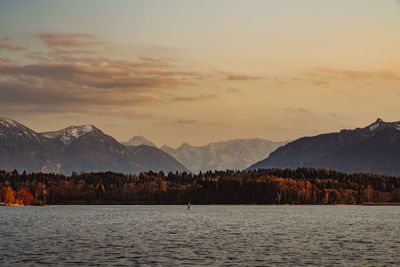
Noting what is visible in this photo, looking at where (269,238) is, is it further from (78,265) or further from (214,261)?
(78,265)

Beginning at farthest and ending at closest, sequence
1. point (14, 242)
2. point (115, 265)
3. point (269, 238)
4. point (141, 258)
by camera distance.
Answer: point (269, 238), point (14, 242), point (141, 258), point (115, 265)

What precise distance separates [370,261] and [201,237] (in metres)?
41.9

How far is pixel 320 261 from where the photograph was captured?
7488cm

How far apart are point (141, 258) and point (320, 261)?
22558 millimetres

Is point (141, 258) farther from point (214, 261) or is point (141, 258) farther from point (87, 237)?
point (87, 237)

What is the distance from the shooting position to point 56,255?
81.4 meters

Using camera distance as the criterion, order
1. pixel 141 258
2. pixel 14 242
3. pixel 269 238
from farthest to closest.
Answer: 1. pixel 269 238
2. pixel 14 242
3. pixel 141 258

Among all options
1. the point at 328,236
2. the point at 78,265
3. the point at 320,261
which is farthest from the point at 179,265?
the point at 328,236

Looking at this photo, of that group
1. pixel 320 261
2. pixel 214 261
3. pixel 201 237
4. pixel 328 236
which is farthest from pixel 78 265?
pixel 328 236

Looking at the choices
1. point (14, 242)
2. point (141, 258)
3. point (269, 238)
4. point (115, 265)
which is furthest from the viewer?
point (269, 238)

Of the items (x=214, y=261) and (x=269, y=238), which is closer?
(x=214, y=261)

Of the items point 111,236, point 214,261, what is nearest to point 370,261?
point 214,261

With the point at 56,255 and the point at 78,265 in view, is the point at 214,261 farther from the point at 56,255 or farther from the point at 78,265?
the point at 56,255

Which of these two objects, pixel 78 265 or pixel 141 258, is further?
pixel 141 258
